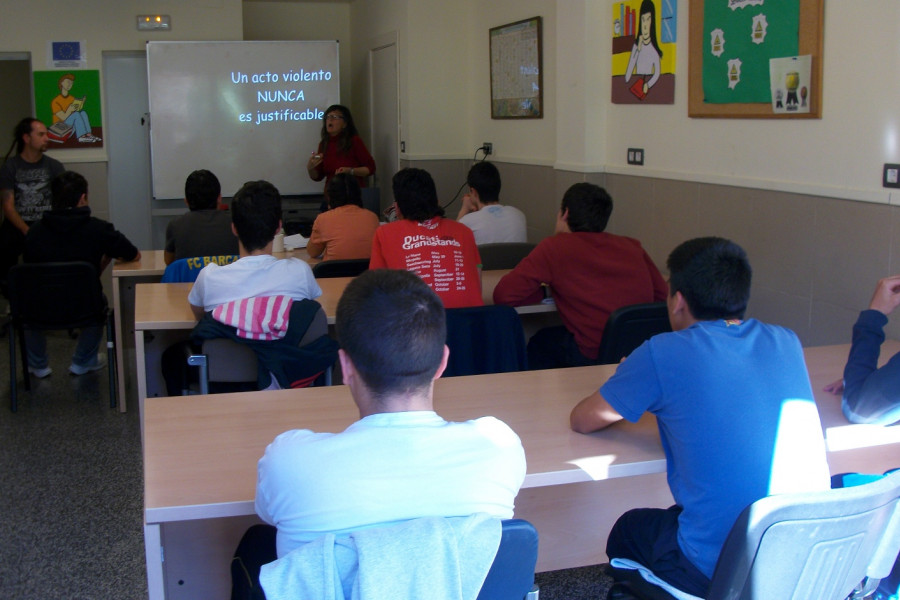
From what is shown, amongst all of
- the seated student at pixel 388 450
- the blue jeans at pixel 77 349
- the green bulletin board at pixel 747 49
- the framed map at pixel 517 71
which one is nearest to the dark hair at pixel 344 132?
the framed map at pixel 517 71

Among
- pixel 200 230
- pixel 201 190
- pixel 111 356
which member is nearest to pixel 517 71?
pixel 201 190

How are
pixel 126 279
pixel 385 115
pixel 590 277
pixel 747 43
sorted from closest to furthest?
pixel 590 277 < pixel 747 43 < pixel 126 279 < pixel 385 115

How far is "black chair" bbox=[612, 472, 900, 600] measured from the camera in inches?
56.8

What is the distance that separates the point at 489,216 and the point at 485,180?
0.19 meters

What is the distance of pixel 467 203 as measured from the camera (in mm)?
4852

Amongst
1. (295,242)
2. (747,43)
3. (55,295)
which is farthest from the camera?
(295,242)

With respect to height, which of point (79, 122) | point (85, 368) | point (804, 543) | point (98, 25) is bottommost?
point (85, 368)

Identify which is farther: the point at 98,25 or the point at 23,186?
the point at 98,25

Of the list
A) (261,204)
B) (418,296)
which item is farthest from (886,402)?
(261,204)

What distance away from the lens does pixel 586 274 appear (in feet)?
10.6

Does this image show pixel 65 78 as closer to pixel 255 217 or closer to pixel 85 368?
pixel 85 368

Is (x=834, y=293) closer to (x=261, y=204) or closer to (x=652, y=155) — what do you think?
(x=652, y=155)

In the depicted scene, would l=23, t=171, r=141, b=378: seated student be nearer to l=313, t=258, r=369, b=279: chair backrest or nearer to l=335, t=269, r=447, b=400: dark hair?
l=313, t=258, r=369, b=279: chair backrest

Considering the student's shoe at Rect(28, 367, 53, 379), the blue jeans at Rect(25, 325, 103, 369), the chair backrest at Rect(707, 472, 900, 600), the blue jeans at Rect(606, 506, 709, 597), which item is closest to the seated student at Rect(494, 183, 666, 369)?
the blue jeans at Rect(606, 506, 709, 597)
